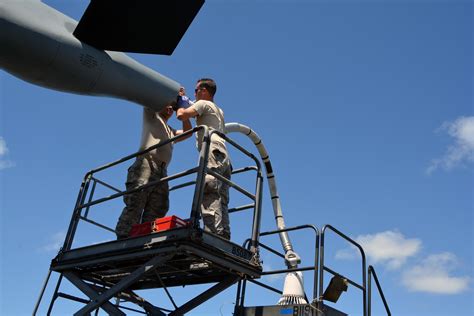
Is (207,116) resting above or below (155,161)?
above

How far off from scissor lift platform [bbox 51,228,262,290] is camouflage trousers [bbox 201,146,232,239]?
252 millimetres

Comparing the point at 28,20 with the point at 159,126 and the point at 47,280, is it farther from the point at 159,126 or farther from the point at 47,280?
the point at 47,280

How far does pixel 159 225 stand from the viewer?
643 centimetres

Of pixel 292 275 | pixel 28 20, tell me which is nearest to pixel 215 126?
pixel 28 20

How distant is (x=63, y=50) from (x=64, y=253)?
2.78 meters

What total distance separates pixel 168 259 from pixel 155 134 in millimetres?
2296

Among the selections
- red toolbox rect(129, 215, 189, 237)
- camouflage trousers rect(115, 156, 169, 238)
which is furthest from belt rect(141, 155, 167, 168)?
red toolbox rect(129, 215, 189, 237)

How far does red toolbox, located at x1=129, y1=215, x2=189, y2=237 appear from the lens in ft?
20.6

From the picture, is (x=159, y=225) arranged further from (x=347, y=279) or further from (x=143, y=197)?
(x=347, y=279)

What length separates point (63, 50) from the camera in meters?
6.52

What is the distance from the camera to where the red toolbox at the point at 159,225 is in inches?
247

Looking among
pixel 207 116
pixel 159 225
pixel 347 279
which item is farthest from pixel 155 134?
pixel 347 279

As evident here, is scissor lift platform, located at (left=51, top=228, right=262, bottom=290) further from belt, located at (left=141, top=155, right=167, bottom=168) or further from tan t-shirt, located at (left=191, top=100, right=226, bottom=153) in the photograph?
tan t-shirt, located at (left=191, top=100, right=226, bottom=153)

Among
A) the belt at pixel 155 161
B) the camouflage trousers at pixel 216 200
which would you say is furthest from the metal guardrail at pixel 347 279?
the belt at pixel 155 161
